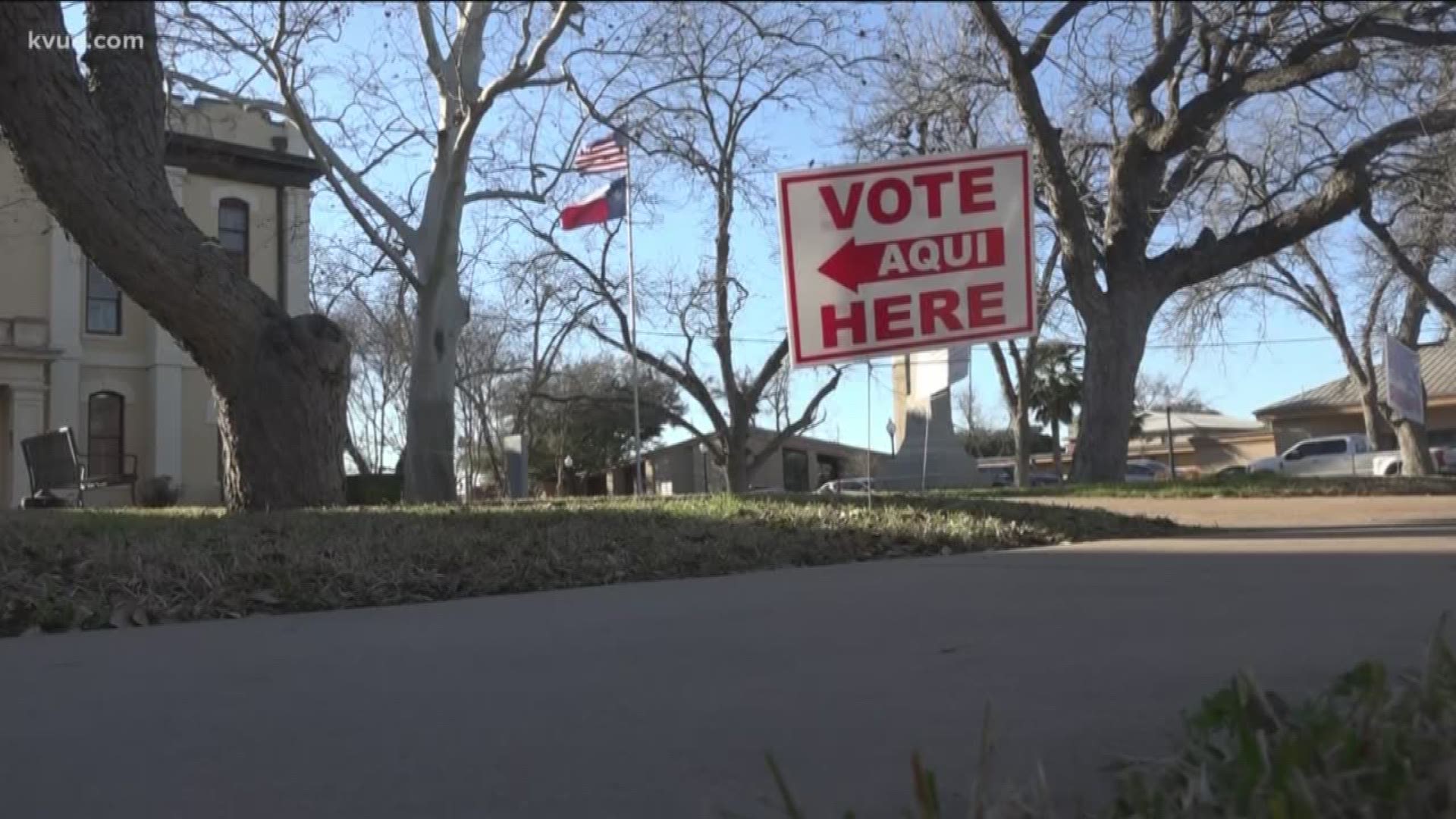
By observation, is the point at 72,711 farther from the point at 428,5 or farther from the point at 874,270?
the point at 428,5

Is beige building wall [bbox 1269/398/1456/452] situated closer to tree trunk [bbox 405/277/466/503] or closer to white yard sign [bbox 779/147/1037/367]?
tree trunk [bbox 405/277/466/503]

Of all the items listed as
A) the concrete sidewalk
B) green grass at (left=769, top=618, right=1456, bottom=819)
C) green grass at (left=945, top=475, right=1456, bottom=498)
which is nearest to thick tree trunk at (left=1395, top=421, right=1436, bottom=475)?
green grass at (left=945, top=475, right=1456, bottom=498)

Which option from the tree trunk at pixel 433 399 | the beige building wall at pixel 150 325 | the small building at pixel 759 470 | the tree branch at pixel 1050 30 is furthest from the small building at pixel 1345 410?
the tree trunk at pixel 433 399

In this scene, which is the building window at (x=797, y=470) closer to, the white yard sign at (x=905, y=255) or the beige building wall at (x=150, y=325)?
the beige building wall at (x=150, y=325)

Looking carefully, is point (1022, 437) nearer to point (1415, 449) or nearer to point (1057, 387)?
point (1415, 449)

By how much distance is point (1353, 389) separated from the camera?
49.2m

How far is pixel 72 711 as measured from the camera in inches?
139

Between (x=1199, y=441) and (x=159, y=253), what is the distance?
2420 inches

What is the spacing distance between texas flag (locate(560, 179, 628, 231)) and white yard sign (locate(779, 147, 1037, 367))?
15.3 metres

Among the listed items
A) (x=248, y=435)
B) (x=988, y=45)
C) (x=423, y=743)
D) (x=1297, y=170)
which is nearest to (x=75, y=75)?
(x=248, y=435)

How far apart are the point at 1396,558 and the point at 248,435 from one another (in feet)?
28.6

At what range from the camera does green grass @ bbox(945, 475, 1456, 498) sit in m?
14.5

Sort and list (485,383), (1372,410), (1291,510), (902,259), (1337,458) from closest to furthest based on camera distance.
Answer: (902,259), (1291,510), (1372,410), (1337,458), (485,383)

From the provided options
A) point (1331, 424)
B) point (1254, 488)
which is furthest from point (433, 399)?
point (1331, 424)
